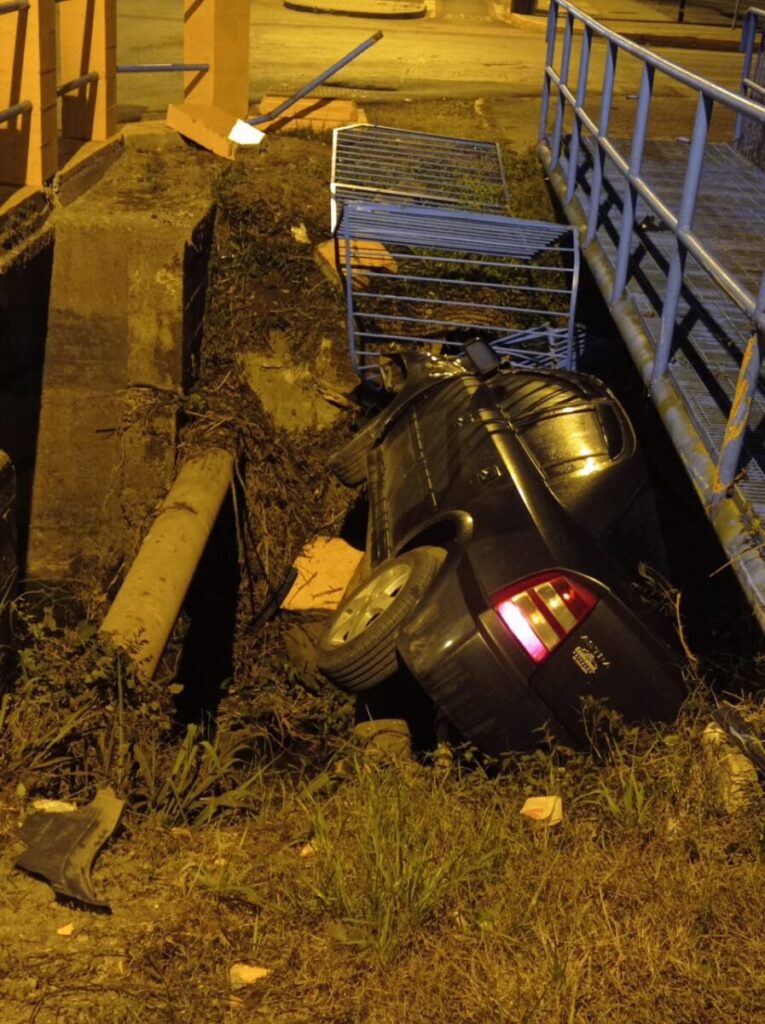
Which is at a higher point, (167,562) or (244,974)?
(244,974)


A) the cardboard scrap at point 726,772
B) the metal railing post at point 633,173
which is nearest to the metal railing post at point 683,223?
the metal railing post at point 633,173

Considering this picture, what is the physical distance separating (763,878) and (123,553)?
458cm

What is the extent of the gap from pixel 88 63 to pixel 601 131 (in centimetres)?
336

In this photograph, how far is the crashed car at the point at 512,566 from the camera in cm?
397

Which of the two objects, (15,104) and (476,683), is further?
(15,104)

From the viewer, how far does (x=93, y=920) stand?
127 inches

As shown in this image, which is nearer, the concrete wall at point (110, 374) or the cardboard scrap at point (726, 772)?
the cardboard scrap at point (726, 772)

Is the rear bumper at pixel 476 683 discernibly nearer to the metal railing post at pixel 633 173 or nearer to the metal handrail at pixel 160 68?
the metal railing post at pixel 633 173

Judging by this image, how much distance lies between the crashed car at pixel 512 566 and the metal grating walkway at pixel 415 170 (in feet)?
8.34

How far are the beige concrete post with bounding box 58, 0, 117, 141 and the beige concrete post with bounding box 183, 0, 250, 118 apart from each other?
1.30 meters

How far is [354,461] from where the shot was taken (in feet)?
20.8

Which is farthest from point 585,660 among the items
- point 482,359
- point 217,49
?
point 217,49

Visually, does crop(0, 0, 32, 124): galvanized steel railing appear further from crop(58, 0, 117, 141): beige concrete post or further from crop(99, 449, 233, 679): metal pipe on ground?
crop(99, 449, 233, 679): metal pipe on ground

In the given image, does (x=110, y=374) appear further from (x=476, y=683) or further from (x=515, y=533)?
(x=476, y=683)
